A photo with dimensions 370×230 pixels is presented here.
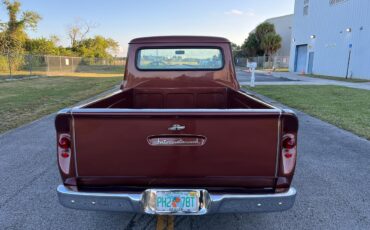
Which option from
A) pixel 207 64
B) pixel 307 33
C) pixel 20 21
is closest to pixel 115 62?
pixel 20 21

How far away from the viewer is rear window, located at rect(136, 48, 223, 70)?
4.62 metres

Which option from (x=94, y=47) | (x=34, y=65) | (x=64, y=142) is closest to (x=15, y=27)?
(x=34, y=65)

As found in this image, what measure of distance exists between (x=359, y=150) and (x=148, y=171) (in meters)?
4.83

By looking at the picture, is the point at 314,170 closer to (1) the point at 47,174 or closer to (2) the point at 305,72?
(1) the point at 47,174

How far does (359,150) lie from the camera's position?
5.64 meters

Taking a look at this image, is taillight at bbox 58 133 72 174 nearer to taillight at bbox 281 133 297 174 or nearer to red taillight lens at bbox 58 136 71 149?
red taillight lens at bbox 58 136 71 149

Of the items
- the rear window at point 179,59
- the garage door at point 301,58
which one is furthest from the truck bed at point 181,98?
the garage door at point 301,58

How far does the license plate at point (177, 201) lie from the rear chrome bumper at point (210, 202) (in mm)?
78

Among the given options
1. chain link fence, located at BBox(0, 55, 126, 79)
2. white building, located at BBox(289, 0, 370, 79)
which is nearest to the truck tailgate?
white building, located at BBox(289, 0, 370, 79)

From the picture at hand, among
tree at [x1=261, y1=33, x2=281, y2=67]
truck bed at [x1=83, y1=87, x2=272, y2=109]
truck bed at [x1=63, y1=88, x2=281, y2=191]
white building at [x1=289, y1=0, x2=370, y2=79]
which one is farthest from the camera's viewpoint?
tree at [x1=261, y1=33, x2=281, y2=67]

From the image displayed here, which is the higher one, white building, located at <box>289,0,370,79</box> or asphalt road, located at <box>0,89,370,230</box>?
white building, located at <box>289,0,370,79</box>

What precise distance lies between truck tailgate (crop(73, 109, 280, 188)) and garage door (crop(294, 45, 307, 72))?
112 feet

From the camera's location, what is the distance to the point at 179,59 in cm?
474

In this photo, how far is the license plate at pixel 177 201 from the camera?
2.37 m
